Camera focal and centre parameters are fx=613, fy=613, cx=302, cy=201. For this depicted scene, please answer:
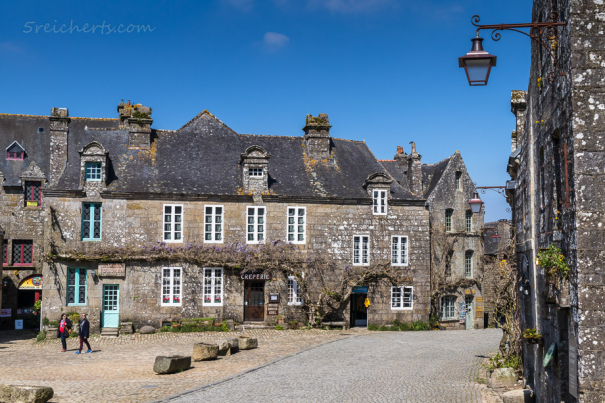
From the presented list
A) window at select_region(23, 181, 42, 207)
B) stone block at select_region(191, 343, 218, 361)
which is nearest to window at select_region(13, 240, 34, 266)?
window at select_region(23, 181, 42, 207)

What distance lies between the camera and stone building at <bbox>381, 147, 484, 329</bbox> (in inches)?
1238

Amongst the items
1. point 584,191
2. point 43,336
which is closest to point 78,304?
point 43,336

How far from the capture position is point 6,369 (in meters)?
17.7

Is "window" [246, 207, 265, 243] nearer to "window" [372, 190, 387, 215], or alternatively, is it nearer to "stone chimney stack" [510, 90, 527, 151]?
"window" [372, 190, 387, 215]

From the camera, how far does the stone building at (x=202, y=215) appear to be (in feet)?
84.3

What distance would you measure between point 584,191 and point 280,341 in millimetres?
16903

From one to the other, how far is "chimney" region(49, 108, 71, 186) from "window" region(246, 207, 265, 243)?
8.45 m

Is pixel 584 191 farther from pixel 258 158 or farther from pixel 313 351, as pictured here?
pixel 258 158

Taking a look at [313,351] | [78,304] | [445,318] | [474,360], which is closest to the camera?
[474,360]

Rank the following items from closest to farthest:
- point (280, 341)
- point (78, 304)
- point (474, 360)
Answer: point (474, 360), point (280, 341), point (78, 304)

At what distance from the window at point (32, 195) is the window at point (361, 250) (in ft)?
52.2

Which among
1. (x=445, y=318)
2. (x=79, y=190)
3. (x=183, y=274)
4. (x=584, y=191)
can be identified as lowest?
(x=445, y=318)

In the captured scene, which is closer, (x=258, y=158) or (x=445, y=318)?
(x=258, y=158)

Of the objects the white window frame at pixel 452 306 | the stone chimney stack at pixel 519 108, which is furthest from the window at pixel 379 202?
the stone chimney stack at pixel 519 108
